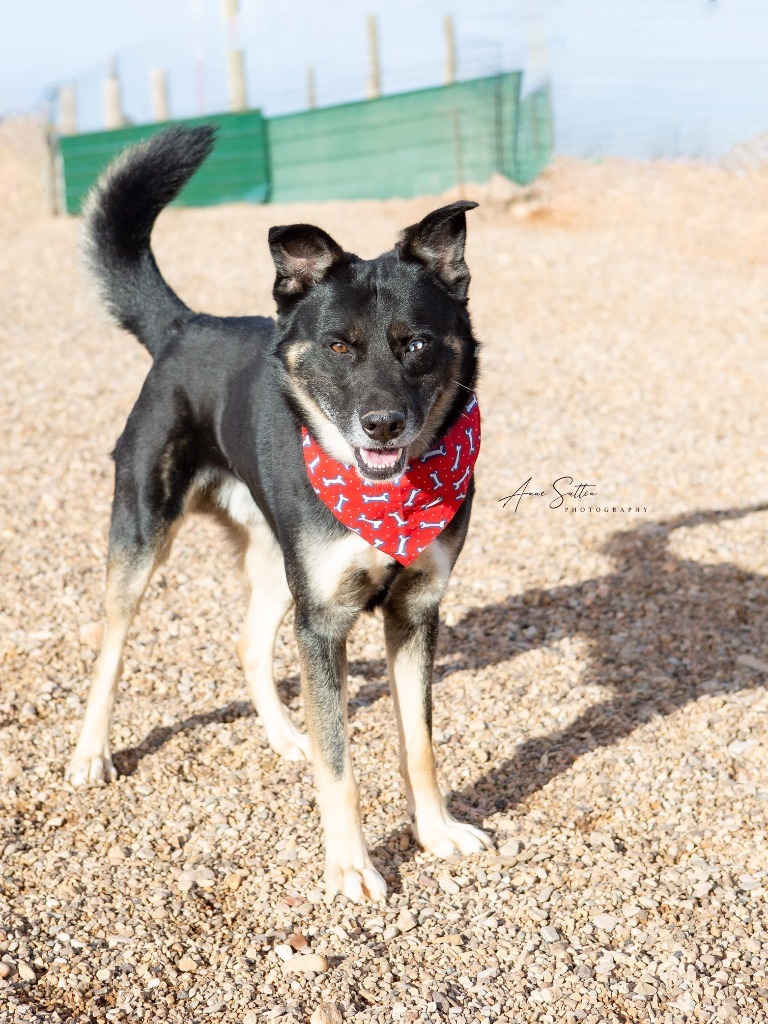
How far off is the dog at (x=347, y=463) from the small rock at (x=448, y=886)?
135mm

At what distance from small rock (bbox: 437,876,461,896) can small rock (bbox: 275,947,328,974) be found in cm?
57

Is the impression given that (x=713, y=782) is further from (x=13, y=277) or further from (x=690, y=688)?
(x=13, y=277)

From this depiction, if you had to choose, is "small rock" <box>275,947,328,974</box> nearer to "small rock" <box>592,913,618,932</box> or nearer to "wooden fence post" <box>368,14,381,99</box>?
"small rock" <box>592,913,618,932</box>

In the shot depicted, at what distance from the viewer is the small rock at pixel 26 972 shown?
313cm

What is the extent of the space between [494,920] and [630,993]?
0.50m

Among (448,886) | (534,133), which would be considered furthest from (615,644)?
(534,133)

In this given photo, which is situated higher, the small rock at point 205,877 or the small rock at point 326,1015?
the small rock at point 326,1015

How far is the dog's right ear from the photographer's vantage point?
350 cm

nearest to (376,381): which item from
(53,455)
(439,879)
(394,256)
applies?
(394,256)

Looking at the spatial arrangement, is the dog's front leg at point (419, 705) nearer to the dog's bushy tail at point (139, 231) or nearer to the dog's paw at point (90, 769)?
the dog's paw at point (90, 769)

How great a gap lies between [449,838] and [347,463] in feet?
4.58
